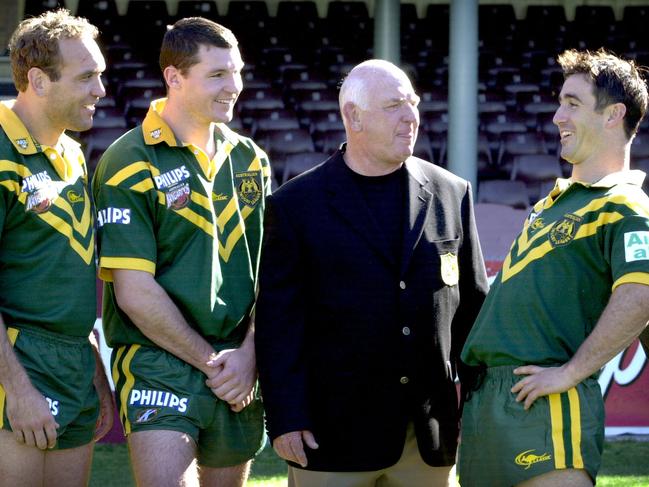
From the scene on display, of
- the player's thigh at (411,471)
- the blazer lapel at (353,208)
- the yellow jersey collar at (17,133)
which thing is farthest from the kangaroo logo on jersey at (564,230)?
the yellow jersey collar at (17,133)

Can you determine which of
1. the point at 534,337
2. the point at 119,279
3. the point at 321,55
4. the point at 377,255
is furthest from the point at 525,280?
the point at 321,55

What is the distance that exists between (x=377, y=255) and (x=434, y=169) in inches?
15.4

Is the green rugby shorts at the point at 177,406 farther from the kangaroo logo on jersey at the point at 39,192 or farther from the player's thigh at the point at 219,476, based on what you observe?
the kangaroo logo on jersey at the point at 39,192

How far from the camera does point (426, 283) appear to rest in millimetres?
3318

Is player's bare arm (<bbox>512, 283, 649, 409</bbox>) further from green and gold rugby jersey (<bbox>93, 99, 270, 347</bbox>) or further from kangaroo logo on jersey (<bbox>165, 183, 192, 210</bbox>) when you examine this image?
kangaroo logo on jersey (<bbox>165, 183, 192, 210</bbox>)

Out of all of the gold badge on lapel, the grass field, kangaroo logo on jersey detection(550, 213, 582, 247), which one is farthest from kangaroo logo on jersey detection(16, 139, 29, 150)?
the grass field

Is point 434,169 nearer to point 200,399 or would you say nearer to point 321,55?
point 200,399

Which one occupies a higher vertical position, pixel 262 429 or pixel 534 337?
pixel 534 337

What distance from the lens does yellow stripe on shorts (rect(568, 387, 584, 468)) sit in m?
2.95

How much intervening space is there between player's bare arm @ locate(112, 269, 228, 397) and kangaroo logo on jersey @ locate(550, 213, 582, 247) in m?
1.13

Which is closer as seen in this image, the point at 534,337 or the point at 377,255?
the point at 534,337

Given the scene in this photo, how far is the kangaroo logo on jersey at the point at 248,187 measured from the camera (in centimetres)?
356

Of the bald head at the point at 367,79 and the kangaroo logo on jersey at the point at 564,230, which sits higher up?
the bald head at the point at 367,79

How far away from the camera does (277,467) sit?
5.82 metres
